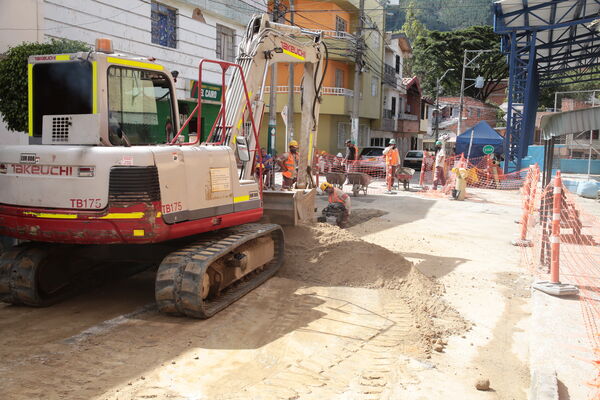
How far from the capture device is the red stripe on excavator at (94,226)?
18.5ft

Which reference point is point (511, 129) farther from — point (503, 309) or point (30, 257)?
point (30, 257)

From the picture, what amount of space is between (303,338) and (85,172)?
2760 millimetres

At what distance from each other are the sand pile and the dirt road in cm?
2

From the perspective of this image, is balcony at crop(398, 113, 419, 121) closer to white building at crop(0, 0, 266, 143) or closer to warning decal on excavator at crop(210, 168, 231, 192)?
white building at crop(0, 0, 266, 143)

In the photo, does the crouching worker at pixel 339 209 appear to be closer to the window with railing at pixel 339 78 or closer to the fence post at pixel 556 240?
the fence post at pixel 556 240

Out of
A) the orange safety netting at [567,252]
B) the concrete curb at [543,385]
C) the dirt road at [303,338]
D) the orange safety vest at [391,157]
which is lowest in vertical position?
the dirt road at [303,338]

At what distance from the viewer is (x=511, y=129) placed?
26.4m

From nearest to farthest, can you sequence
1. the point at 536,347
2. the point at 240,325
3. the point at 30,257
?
the point at 536,347, the point at 240,325, the point at 30,257

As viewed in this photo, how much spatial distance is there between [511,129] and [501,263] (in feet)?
60.5

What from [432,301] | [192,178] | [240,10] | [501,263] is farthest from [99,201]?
[240,10]

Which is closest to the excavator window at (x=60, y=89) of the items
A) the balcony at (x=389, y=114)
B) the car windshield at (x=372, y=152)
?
the car windshield at (x=372, y=152)

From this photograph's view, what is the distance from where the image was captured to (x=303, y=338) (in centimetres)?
565

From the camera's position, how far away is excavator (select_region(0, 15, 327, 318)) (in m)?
5.66

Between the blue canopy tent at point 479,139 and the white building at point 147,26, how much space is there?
54.8 feet
